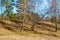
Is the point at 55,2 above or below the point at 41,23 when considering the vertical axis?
above

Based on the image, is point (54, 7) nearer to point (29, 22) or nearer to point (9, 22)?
point (29, 22)

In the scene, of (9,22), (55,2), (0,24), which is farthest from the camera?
(9,22)

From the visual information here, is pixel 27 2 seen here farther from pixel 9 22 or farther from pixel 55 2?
pixel 9 22

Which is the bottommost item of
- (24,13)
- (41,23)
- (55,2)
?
(41,23)

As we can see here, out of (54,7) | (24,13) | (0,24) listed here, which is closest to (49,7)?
(54,7)

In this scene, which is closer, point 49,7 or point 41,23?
point 49,7

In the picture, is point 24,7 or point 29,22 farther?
point 29,22

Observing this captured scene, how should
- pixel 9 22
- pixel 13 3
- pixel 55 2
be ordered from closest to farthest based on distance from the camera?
pixel 55 2 → pixel 13 3 → pixel 9 22

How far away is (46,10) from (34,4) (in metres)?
2.67

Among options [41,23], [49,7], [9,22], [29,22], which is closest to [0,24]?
[9,22]

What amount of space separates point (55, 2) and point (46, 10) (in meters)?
2.46

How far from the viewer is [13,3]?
109 feet

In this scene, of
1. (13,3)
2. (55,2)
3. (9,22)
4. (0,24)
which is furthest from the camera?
(9,22)

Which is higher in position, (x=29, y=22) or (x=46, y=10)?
(x=46, y=10)
